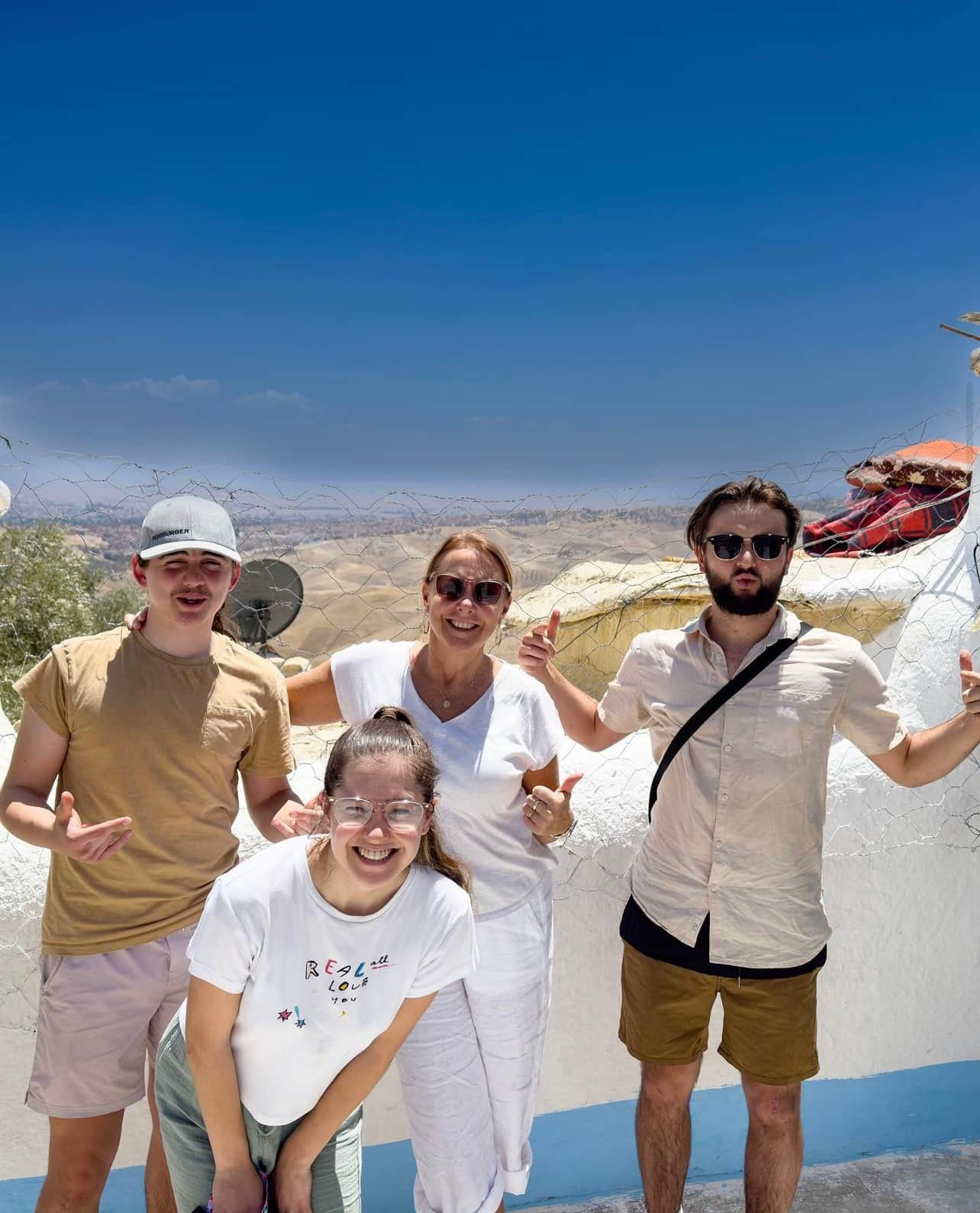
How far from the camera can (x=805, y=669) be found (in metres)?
2.26

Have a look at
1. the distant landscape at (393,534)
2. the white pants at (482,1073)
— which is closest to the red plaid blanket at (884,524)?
the distant landscape at (393,534)

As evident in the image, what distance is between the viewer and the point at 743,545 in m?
2.25

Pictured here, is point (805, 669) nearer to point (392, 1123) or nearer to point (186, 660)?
point (186, 660)

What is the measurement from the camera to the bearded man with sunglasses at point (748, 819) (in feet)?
7.40

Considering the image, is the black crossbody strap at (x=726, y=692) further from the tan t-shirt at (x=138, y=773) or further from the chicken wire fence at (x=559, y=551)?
the tan t-shirt at (x=138, y=773)

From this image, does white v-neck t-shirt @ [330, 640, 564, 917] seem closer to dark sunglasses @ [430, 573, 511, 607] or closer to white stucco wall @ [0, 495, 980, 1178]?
dark sunglasses @ [430, 573, 511, 607]

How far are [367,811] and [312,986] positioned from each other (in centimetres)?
33

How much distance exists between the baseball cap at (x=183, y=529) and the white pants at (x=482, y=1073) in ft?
3.22

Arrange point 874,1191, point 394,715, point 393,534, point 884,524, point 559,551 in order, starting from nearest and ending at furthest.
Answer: point 394,715
point 874,1191
point 393,534
point 559,551
point 884,524

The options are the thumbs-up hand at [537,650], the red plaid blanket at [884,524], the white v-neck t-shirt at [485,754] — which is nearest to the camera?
the white v-neck t-shirt at [485,754]

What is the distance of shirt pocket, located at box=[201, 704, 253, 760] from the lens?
207 centimetres

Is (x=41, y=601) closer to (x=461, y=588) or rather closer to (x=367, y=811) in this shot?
(x=461, y=588)

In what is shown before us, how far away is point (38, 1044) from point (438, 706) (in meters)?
1.06

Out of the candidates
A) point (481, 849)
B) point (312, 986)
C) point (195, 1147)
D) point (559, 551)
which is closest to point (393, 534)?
point (559, 551)
